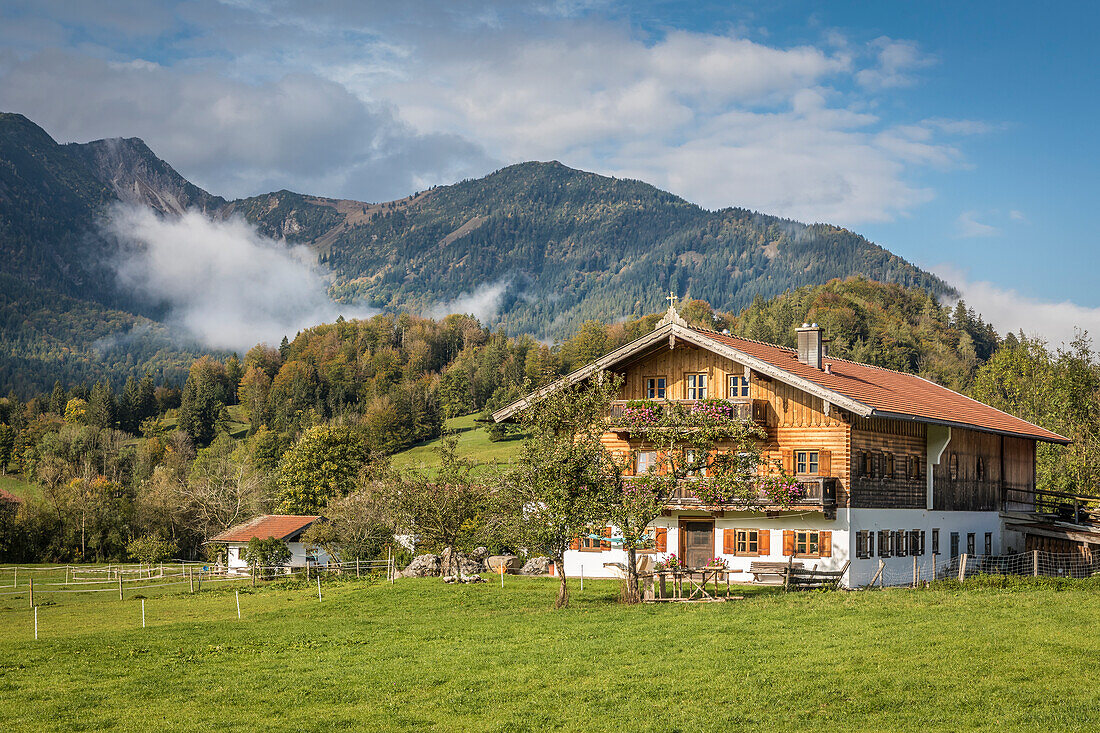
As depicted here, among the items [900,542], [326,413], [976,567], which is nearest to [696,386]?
[900,542]

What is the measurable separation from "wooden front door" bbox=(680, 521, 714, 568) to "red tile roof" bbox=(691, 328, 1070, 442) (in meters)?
6.92

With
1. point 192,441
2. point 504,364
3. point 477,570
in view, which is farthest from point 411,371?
point 477,570

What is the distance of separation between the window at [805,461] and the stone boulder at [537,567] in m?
14.1

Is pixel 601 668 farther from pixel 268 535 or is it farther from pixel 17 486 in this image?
pixel 17 486

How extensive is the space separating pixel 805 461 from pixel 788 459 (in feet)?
2.07

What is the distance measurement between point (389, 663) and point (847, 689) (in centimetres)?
884

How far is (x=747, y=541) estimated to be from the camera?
128 ft

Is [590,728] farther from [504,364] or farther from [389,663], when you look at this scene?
[504,364]

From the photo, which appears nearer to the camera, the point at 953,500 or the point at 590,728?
the point at 590,728

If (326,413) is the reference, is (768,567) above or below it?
below

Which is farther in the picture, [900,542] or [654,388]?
[654,388]

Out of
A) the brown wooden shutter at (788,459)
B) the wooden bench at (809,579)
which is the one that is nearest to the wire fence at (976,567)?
the wooden bench at (809,579)

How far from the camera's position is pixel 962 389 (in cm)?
11188

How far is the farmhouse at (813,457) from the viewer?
37656mm
